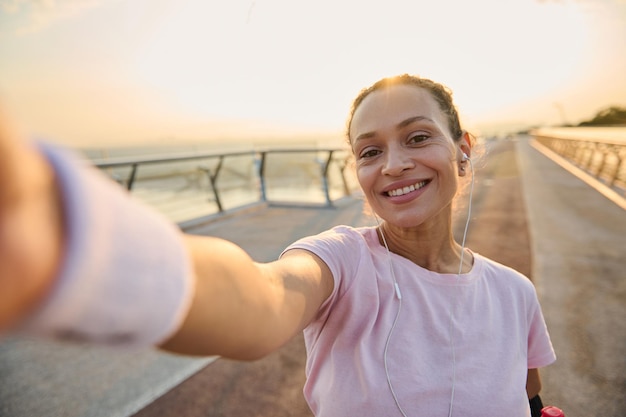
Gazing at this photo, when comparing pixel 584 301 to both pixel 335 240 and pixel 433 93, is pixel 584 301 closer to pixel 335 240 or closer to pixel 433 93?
pixel 433 93

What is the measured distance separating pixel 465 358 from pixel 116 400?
192 cm

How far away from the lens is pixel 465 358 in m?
1.06

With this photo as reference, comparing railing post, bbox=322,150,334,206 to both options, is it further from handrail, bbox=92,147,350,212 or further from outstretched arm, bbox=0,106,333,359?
outstretched arm, bbox=0,106,333,359

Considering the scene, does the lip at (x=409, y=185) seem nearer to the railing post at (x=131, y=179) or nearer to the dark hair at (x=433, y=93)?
the dark hair at (x=433, y=93)

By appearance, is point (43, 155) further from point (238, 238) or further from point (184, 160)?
point (184, 160)

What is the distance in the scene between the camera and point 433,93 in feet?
4.30

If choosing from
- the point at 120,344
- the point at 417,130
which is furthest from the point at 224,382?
the point at 120,344

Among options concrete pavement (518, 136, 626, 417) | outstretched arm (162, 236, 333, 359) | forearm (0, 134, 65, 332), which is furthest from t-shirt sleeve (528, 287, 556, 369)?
forearm (0, 134, 65, 332)

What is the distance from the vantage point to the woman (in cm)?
28

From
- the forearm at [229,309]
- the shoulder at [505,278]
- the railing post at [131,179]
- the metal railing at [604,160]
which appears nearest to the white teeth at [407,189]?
the shoulder at [505,278]

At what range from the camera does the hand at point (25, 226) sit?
0.24 metres

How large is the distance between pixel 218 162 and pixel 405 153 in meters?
5.84

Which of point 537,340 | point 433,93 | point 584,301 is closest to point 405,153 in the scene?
point 433,93

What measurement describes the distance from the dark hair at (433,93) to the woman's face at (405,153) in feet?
0.09
